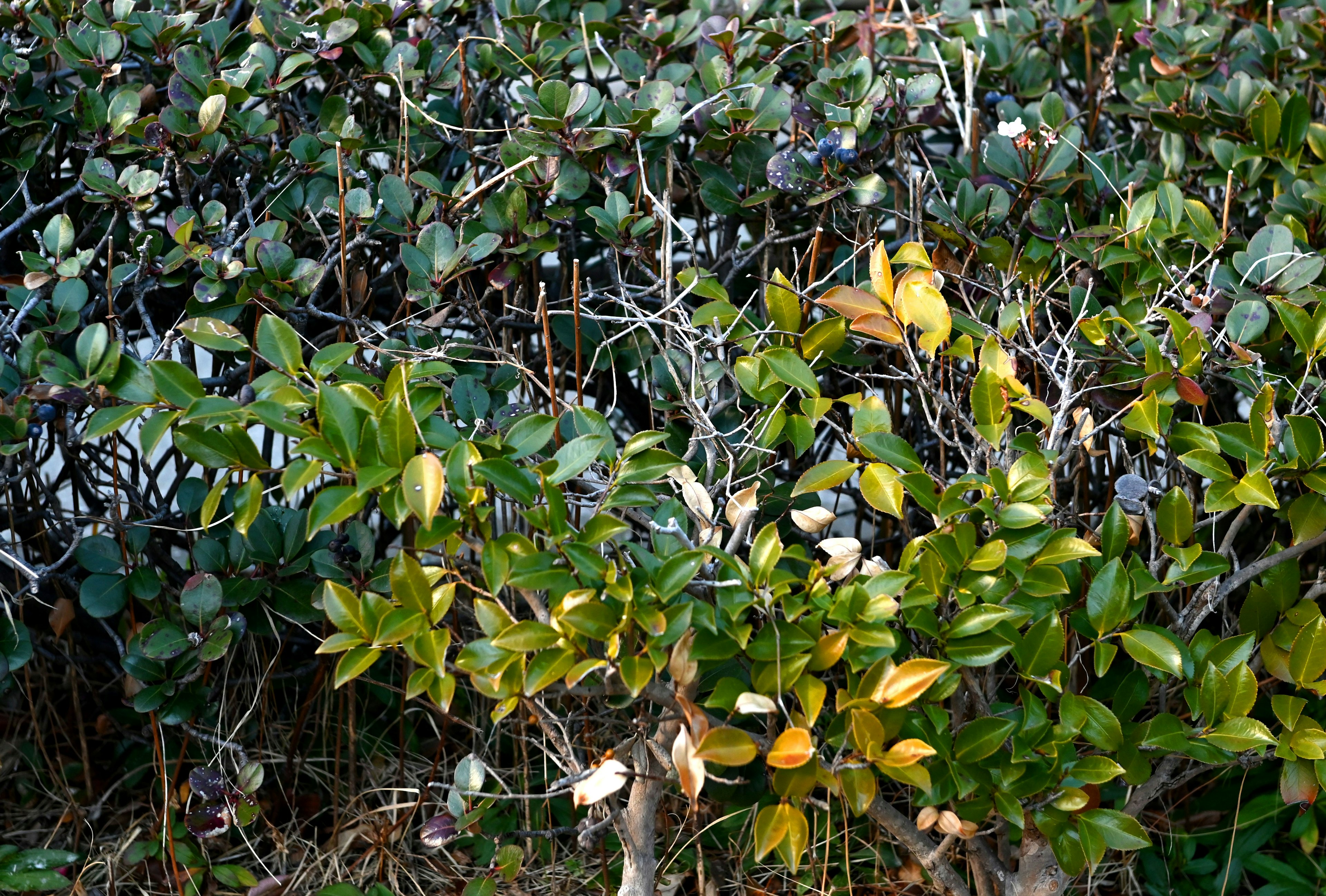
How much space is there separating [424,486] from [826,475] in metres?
0.45

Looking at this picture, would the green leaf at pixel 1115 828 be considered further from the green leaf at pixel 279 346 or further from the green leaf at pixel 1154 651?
the green leaf at pixel 279 346

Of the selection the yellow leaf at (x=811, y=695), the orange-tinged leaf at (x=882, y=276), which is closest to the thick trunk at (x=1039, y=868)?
the yellow leaf at (x=811, y=695)

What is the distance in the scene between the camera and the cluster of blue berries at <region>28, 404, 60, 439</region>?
1351 millimetres

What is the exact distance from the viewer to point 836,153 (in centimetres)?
154

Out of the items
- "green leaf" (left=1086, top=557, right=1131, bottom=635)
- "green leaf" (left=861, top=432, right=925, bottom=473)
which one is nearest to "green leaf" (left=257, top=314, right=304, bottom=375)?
"green leaf" (left=861, top=432, right=925, bottom=473)

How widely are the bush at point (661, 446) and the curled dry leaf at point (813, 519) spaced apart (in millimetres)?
28

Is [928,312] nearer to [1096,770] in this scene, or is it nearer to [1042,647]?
[1042,647]

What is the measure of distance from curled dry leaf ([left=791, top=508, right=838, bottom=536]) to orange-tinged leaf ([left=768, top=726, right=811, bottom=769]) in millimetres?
259

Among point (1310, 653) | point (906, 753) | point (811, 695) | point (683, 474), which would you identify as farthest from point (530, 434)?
point (1310, 653)

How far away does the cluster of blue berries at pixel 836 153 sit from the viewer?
1.54 meters

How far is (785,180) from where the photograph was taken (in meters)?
1.56

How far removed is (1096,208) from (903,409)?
0.44 metres

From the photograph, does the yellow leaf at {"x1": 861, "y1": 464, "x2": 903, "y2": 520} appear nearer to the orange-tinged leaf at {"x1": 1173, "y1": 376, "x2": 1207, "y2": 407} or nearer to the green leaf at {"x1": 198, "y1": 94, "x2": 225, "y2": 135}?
the orange-tinged leaf at {"x1": 1173, "y1": 376, "x2": 1207, "y2": 407}

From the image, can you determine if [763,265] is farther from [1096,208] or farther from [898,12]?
[898,12]
